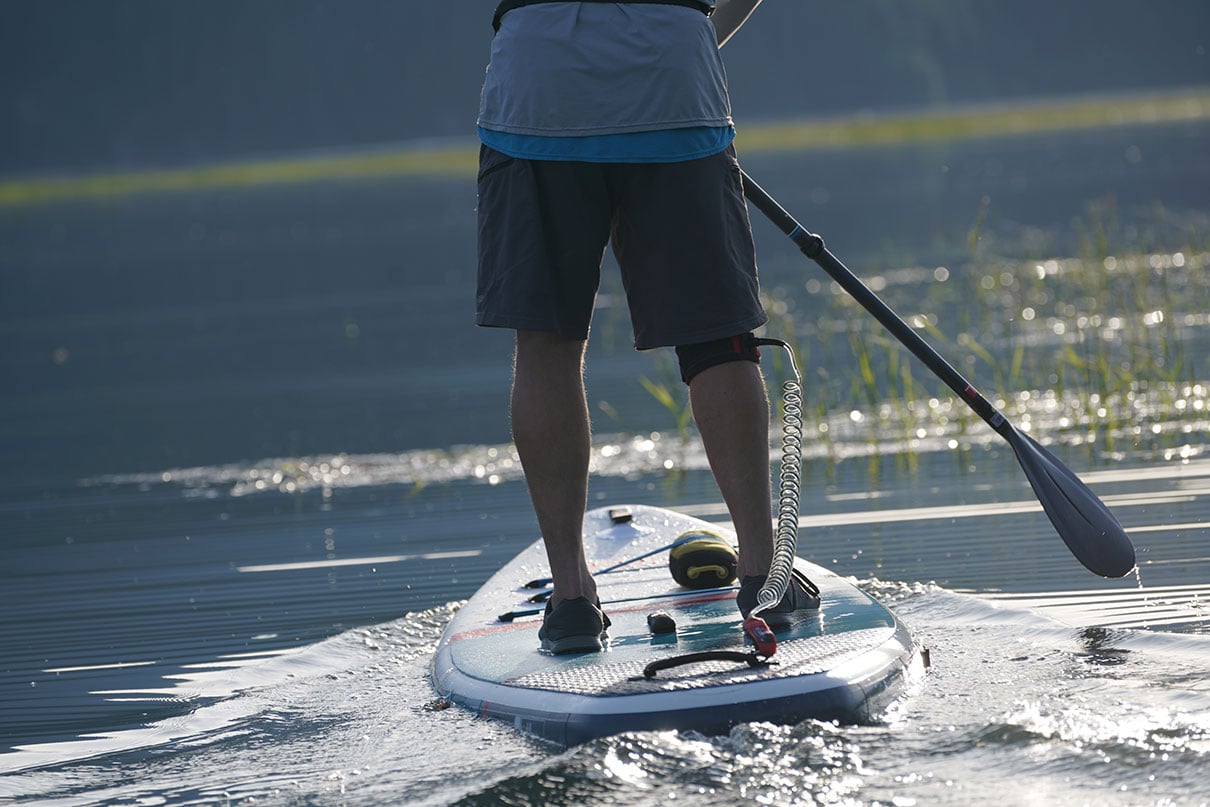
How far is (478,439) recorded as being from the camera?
28.2 feet

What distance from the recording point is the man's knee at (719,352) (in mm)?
3850

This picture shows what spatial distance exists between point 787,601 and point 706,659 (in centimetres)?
49

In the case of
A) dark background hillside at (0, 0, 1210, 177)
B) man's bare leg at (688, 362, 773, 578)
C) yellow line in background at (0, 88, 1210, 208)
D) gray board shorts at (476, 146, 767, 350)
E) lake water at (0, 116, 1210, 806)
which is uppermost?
dark background hillside at (0, 0, 1210, 177)

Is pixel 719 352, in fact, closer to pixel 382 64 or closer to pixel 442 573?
pixel 442 573

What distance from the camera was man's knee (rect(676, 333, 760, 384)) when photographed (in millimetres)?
3850

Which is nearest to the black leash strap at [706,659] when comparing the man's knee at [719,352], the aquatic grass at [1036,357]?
the man's knee at [719,352]

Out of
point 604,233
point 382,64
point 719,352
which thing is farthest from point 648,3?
point 382,64

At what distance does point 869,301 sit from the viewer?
14.9 feet

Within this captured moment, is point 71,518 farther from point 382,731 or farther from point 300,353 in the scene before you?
point 300,353

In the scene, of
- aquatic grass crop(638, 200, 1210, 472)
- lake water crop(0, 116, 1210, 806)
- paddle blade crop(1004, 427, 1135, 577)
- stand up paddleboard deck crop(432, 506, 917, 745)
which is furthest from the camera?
aquatic grass crop(638, 200, 1210, 472)

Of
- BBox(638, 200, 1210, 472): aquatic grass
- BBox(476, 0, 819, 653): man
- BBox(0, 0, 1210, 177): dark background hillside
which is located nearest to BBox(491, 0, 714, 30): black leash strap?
BBox(476, 0, 819, 653): man

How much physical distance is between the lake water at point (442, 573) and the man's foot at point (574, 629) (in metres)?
0.28

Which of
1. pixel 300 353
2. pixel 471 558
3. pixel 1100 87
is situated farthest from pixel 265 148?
pixel 471 558

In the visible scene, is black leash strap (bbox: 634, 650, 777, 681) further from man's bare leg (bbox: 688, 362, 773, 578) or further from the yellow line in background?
the yellow line in background
